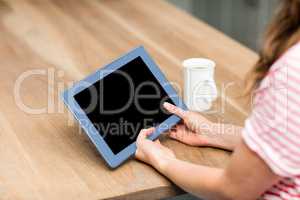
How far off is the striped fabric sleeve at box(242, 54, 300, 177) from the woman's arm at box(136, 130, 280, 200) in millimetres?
23

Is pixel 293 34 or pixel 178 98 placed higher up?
pixel 293 34

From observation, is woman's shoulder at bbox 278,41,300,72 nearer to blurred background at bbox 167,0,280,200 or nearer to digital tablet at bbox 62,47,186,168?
digital tablet at bbox 62,47,186,168

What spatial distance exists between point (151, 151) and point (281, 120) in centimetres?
39

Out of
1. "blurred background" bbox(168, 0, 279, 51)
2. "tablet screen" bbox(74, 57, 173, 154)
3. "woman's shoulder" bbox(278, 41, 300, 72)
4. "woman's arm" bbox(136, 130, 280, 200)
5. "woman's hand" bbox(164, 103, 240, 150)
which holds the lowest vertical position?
"blurred background" bbox(168, 0, 279, 51)

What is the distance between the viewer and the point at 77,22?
2.18 meters

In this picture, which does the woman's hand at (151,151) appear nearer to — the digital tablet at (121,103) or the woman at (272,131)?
the digital tablet at (121,103)

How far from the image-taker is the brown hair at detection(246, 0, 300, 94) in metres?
1.10

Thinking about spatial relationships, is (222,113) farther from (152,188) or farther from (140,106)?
(152,188)

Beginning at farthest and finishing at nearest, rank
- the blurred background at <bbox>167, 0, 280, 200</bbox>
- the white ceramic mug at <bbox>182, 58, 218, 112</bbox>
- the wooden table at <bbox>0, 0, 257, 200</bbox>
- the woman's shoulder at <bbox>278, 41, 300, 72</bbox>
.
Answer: the blurred background at <bbox>167, 0, 280, 200</bbox>, the white ceramic mug at <bbox>182, 58, 218, 112</bbox>, the wooden table at <bbox>0, 0, 257, 200</bbox>, the woman's shoulder at <bbox>278, 41, 300, 72</bbox>

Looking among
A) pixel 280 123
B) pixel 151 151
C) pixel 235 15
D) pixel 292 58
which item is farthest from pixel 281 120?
pixel 235 15

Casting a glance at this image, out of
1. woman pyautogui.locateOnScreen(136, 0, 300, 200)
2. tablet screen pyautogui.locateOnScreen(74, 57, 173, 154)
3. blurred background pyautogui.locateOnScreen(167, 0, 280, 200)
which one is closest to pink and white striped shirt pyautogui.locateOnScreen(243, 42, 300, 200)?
woman pyautogui.locateOnScreen(136, 0, 300, 200)

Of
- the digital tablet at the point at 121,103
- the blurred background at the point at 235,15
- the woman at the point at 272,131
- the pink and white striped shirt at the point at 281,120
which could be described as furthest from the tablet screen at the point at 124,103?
the blurred background at the point at 235,15

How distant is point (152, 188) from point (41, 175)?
245 mm

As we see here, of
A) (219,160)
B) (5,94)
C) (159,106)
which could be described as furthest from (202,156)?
(5,94)
